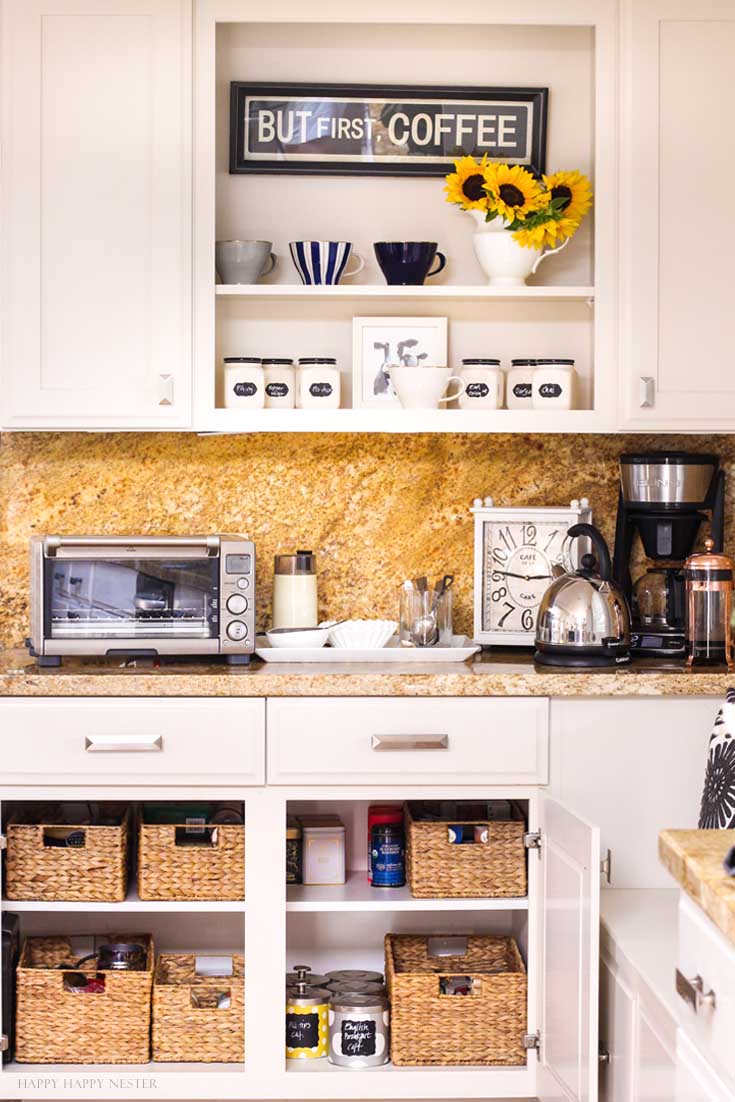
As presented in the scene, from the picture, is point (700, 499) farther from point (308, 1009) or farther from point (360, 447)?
point (308, 1009)

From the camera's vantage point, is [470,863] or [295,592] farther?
A: [295,592]

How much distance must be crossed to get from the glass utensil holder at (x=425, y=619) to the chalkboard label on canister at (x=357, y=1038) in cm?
80

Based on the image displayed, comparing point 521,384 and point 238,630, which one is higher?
point 521,384

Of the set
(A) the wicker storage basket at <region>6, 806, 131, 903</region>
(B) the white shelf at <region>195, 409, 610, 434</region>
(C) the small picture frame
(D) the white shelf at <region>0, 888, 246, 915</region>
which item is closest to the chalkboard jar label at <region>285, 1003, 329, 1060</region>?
(D) the white shelf at <region>0, 888, 246, 915</region>

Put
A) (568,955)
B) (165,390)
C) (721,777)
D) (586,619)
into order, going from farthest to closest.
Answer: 1. (165,390)
2. (586,619)
3. (568,955)
4. (721,777)

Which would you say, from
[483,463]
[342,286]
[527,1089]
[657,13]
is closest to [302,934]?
[527,1089]

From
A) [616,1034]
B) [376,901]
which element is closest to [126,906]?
[376,901]

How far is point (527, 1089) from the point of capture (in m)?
2.70

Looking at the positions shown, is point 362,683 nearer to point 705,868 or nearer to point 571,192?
point 571,192

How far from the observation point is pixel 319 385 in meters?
3.05

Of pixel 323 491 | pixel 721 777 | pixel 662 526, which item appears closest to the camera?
pixel 721 777

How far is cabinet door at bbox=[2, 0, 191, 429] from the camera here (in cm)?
288

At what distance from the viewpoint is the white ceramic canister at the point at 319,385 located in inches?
120

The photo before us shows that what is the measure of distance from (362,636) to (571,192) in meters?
1.08
